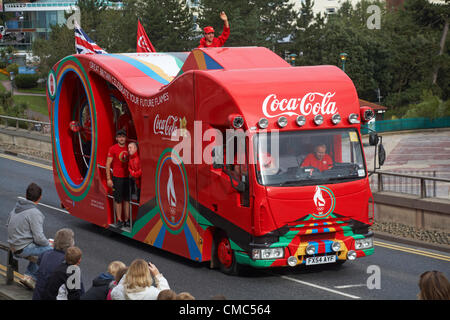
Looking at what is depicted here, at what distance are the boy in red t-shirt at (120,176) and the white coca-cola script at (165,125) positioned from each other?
1481 mm

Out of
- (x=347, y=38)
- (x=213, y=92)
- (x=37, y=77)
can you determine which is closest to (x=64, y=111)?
(x=213, y=92)

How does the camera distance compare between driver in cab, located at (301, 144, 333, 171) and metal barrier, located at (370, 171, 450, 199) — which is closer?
driver in cab, located at (301, 144, 333, 171)

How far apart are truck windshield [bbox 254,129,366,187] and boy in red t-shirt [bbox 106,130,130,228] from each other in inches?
180

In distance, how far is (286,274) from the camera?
45.0ft

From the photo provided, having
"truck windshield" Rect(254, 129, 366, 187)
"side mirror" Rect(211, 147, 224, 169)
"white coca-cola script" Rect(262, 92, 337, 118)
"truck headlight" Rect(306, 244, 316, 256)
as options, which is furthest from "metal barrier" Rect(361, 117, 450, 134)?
"truck headlight" Rect(306, 244, 316, 256)

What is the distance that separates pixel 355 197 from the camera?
1317cm

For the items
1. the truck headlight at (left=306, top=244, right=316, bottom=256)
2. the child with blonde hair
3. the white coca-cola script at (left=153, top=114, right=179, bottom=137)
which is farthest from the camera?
the white coca-cola script at (left=153, top=114, right=179, bottom=137)

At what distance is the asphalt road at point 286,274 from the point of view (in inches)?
499

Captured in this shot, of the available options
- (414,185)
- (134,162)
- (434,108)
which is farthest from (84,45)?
(434,108)

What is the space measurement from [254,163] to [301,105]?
129cm

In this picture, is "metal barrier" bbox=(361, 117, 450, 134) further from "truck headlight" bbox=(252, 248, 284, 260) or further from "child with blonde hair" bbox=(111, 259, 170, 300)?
"child with blonde hair" bbox=(111, 259, 170, 300)

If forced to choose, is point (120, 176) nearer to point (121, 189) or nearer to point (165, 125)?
point (121, 189)

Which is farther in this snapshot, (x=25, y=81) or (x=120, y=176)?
(x=25, y=81)

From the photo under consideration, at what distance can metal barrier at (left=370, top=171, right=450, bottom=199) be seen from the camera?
1761cm
